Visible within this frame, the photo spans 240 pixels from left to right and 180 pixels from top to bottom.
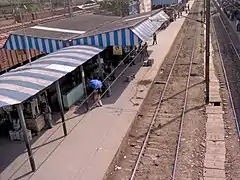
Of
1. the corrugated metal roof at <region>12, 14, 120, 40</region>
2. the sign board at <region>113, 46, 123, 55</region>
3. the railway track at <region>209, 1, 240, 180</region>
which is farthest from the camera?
the sign board at <region>113, 46, 123, 55</region>

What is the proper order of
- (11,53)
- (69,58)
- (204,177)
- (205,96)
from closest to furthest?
(204,177) < (69,58) < (205,96) < (11,53)

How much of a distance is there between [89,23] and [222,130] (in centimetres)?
1358

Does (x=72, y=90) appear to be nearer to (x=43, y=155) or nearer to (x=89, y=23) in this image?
(x=43, y=155)

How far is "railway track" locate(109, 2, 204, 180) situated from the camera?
1027 centimetres

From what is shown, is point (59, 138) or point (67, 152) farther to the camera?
point (59, 138)

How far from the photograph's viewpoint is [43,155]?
11.0 meters

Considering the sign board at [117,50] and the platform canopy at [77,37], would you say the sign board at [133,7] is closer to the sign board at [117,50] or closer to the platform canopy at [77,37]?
the sign board at [117,50]

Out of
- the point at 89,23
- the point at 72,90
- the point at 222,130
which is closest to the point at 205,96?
the point at 222,130

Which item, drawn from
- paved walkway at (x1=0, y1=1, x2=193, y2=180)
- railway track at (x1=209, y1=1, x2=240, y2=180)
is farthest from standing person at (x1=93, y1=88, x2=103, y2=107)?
railway track at (x1=209, y1=1, x2=240, y2=180)

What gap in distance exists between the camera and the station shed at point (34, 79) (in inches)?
375

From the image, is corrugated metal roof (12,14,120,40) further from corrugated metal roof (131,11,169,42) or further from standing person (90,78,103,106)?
standing person (90,78,103,106)

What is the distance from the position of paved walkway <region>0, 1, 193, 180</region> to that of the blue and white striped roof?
2.36 meters

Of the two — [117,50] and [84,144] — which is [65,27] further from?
[84,144]

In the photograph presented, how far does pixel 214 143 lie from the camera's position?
11.7m
